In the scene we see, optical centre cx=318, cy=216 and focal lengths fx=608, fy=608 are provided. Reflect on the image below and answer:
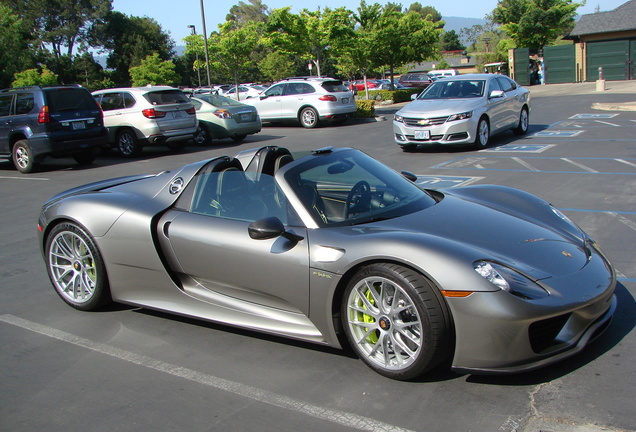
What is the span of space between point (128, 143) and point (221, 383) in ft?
42.4

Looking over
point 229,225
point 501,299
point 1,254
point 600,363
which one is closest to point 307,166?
point 229,225

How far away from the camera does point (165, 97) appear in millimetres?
15633

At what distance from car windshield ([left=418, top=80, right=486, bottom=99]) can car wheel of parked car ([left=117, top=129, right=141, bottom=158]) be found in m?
7.20

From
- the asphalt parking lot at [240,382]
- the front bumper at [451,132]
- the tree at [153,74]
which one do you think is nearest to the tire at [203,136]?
the front bumper at [451,132]

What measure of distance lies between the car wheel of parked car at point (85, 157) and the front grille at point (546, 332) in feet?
43.7

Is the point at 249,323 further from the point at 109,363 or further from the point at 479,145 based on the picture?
the point at 479,145

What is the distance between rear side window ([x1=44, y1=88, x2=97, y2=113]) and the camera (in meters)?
13.4

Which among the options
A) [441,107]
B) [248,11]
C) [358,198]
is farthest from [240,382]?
[248,11]

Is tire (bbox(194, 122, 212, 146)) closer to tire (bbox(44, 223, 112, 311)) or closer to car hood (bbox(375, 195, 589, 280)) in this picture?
tire (bbox(44, 223, 112, 311))

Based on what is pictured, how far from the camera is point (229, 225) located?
4.28m

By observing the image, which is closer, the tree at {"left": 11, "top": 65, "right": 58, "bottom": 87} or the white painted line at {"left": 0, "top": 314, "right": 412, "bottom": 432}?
the white painted line at {"left": 0, "top": 314, "right": 412, "bottom": 432}

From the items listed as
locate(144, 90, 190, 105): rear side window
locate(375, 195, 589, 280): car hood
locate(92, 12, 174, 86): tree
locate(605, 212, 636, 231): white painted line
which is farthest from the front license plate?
locate(92, 12, 174, 86): tree

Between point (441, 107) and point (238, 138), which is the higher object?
point (441, 107)

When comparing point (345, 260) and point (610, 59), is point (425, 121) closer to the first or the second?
point (345, 260)
